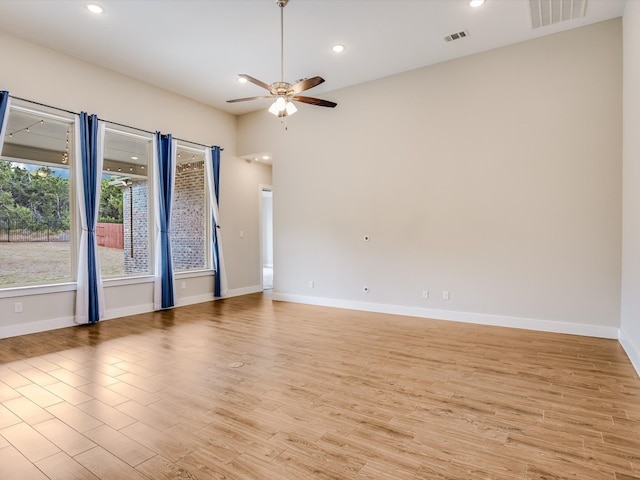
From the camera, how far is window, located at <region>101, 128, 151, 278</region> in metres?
5.52

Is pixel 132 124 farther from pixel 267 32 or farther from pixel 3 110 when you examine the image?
pixel 267 32

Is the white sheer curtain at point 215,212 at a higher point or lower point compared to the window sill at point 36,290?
higher

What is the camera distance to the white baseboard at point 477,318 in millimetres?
4273

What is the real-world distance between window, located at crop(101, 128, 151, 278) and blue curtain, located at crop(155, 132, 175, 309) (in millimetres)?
229

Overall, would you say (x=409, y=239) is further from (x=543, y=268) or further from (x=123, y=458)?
(x=123, y=458)

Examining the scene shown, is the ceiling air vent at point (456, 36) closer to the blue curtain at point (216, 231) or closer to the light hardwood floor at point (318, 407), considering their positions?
the light hardwood floor at point (318, 407)

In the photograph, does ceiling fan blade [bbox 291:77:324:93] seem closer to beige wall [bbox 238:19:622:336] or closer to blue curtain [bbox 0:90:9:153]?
beige wall [bbox 238:19:622:336]

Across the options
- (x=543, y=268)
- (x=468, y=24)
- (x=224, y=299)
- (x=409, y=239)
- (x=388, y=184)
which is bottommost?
(x=224, y=299)

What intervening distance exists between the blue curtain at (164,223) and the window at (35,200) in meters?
1.26

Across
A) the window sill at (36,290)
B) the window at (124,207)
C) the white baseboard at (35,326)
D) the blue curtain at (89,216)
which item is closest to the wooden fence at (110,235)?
the window at (124,207)

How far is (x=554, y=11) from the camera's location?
3957 millimetres

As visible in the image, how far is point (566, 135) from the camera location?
4.38 metres

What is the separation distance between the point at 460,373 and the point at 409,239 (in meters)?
2.59

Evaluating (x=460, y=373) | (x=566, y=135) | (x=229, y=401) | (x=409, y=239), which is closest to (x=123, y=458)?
(x=229, y=401)
